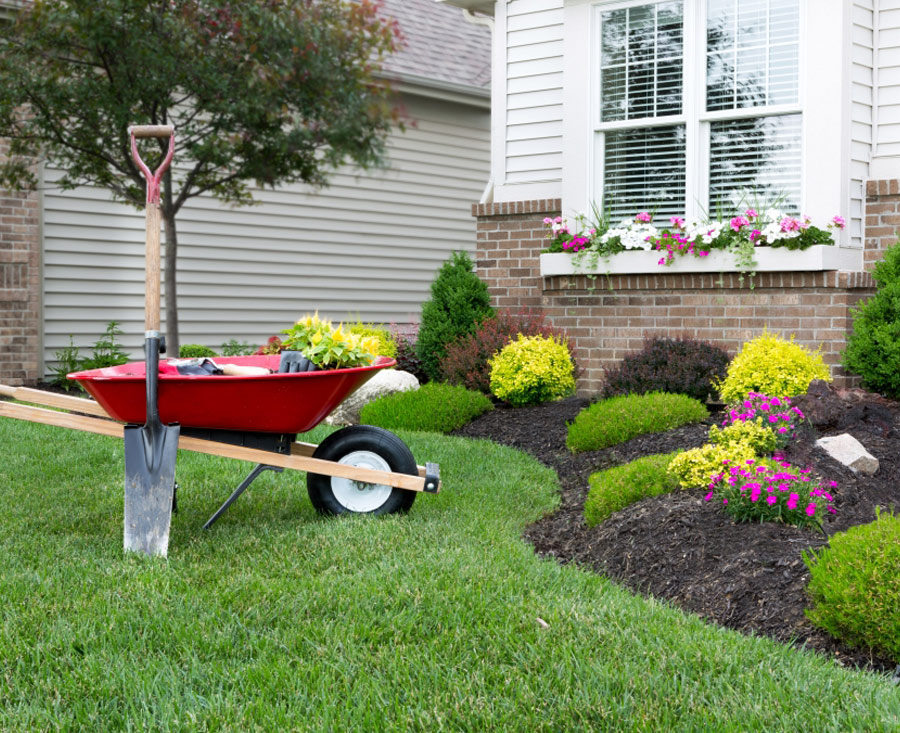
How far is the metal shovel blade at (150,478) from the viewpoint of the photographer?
3.88 metres

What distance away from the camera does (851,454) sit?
4785 mm

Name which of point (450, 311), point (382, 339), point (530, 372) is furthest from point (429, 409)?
point (382, 339)

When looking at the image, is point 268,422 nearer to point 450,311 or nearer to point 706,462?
point 706,462

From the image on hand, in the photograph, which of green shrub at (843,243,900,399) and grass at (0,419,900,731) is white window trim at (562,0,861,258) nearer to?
green shrub at (843,243,900,399)

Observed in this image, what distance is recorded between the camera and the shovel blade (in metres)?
3.89

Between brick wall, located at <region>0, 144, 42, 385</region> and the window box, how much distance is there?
541cm

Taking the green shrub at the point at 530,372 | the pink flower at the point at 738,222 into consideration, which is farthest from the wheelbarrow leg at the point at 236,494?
the pink flower at the point at 738,222

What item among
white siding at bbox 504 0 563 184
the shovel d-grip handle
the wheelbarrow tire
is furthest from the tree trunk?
the shovel d-grip handle

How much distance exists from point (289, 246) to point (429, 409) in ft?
19.6

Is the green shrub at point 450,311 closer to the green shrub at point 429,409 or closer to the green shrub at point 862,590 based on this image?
the green shrub at point 429,409

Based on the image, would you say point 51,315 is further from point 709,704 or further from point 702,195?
point 709,704

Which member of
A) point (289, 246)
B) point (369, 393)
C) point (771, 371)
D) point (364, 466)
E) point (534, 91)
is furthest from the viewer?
point (289, 246)

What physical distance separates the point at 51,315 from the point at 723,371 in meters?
7.23

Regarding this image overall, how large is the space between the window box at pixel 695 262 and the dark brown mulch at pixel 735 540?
1.92 meters
